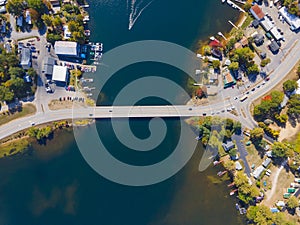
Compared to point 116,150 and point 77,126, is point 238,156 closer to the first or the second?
point 116,150

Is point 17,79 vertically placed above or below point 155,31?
below

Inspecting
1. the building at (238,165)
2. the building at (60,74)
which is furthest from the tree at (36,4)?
the building at (238,165)

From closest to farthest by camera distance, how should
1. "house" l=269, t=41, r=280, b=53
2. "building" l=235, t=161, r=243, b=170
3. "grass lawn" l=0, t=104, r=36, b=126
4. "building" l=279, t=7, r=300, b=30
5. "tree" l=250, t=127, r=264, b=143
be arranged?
1. "tree" l=250, t=127, r=264, b=143
2. "building" l=279, t=7, r=300, b=30
3. "house" l=269, t=41, r=280, b=53
4. "building" l=235, t=161, r=243, b=170
5. "grass lawn" l=0, t=104, r=36, b=126

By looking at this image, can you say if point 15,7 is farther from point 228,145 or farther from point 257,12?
point 228,145

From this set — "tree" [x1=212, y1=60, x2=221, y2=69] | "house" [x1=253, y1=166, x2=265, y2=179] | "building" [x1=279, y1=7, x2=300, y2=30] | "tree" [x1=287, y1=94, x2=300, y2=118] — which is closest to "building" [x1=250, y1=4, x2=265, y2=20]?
"building" [x1=279, y1=7, x2=300, y2=30]

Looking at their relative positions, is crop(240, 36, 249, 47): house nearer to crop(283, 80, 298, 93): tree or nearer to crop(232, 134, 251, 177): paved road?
crop(283, 80, 298, 93): tree

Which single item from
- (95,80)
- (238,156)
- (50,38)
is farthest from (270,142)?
(50,38)
